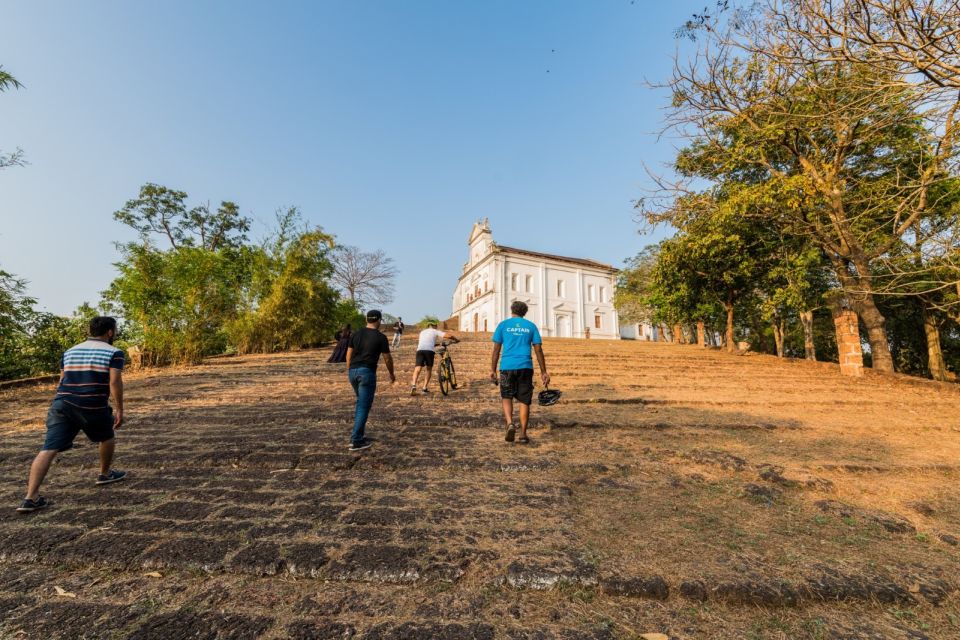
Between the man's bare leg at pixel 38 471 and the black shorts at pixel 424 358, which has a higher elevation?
the black shorts at pixel 424 358

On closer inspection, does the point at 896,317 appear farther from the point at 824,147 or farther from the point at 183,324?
the point at 183,324

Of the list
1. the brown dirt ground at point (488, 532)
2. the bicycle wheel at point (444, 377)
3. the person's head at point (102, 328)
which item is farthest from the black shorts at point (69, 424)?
the bicycle wheel at point (444, 377)

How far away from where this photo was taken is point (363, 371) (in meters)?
4.97

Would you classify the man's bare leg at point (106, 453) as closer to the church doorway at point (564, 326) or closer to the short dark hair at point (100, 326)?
the short dark hair at point (100, 326)

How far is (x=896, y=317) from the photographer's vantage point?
20.2 m

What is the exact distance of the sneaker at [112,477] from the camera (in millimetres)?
3760

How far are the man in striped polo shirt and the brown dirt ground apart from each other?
1.41 feet

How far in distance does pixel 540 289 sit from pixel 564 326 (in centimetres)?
489

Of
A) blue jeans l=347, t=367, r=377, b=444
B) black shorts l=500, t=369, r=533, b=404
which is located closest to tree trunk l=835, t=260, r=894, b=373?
black shorts l=500, t=369, r=533, b=404

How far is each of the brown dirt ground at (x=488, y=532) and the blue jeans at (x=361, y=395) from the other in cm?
31

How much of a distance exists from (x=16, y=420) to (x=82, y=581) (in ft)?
23.0

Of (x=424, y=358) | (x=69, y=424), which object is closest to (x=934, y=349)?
(x=424, y=358)

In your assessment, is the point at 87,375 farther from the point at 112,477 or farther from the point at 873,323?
the point at 873,323

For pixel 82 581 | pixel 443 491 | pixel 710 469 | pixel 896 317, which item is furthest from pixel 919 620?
pixel 896 317
